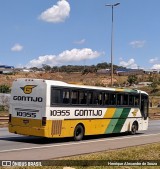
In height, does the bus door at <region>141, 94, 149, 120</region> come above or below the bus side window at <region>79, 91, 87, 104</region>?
below

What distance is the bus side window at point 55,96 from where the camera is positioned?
19.3 meters

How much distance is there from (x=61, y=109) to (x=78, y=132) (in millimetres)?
1995

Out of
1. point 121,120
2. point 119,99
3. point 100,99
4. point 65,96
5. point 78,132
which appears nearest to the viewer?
point 65,96

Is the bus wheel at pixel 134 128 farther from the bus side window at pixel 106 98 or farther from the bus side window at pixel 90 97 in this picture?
the bus side window at pixel 90 97

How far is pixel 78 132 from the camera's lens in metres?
21.2

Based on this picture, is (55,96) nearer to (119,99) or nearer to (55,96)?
(55,96)

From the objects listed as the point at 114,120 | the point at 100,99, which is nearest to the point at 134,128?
the point at 114,120

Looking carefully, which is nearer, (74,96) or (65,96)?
(65,96)

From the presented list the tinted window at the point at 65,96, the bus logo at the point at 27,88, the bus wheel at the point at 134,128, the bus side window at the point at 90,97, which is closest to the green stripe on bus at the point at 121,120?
the bus wheel at the point at 134,128

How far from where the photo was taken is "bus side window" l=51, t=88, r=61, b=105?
19297 mm

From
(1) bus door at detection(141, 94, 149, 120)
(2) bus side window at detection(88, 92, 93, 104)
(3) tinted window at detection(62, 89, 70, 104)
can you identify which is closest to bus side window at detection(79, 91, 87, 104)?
(2) bus side window at detection(88, 92, 93, 104)

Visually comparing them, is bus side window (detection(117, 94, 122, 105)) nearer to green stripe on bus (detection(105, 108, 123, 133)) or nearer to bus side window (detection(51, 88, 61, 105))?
green stripe on bus (detection(105, 108, 123, 133))

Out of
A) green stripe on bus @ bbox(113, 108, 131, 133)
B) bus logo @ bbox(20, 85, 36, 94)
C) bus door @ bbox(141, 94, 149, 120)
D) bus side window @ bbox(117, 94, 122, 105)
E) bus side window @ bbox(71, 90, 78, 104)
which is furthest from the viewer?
bus door @ bbox(141, 94, 149, 120)

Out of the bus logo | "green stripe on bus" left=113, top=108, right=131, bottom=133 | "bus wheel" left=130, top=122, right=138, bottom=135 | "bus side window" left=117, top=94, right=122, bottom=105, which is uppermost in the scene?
the bus logo
